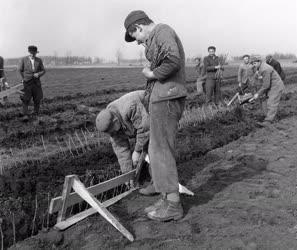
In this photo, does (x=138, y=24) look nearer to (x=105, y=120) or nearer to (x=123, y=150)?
(x=105, y=120)

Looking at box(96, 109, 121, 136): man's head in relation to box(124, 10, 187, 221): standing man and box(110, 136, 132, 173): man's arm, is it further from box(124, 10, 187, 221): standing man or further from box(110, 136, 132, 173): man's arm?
box(124, 10, 187, 221): standing man

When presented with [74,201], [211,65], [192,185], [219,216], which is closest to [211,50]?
[211,65]

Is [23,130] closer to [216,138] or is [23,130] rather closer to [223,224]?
[216,138]

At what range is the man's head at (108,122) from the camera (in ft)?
14.6

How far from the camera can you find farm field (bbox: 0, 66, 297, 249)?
366 centimetres

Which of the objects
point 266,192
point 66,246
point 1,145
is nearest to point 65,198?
point 66,246

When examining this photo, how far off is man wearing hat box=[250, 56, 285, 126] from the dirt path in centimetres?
333

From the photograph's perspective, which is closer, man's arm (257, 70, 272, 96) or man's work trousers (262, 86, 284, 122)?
Result: man's arm (257, 70, 272, 96)

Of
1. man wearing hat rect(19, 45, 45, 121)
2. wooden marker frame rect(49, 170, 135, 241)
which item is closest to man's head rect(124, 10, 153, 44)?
→ wooden marker frame rect(49, 170, 135, 241)

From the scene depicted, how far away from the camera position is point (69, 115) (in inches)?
432

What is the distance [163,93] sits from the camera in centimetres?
377

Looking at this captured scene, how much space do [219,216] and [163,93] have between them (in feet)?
4.22

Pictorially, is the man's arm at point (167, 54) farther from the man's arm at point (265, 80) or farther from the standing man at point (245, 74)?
the standing man at point (245, 74)

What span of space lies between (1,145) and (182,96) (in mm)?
4843
